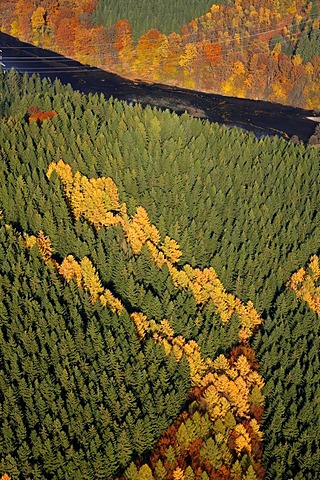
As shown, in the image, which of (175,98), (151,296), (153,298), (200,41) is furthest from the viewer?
(200,41)

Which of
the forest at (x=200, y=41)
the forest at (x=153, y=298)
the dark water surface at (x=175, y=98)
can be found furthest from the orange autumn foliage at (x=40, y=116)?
the forest at (x=200, y=41)

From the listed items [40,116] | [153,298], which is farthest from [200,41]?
[153,298]

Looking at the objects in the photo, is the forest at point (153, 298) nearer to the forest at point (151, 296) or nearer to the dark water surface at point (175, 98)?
the forest at point (151, 296)

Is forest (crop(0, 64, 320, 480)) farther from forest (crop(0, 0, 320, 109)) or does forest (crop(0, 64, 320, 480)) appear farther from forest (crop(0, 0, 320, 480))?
forest (crop(0, 0, 320, 109))

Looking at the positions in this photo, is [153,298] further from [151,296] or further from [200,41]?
[200,41]

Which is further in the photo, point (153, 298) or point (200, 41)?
point (200, 41)

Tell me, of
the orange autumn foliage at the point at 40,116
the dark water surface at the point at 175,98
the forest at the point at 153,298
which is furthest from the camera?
the dark water surface at the point at 175,98

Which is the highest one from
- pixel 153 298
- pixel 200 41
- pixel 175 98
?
pixel 200 41

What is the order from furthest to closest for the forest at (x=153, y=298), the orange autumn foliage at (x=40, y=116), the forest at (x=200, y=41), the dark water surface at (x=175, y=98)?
the forest at (x=200, y=41)
the dark water surface at (x=175, y=98)
the orange autumn foliage at (x=40, y=116)
the forest at (x=153, y=298)
